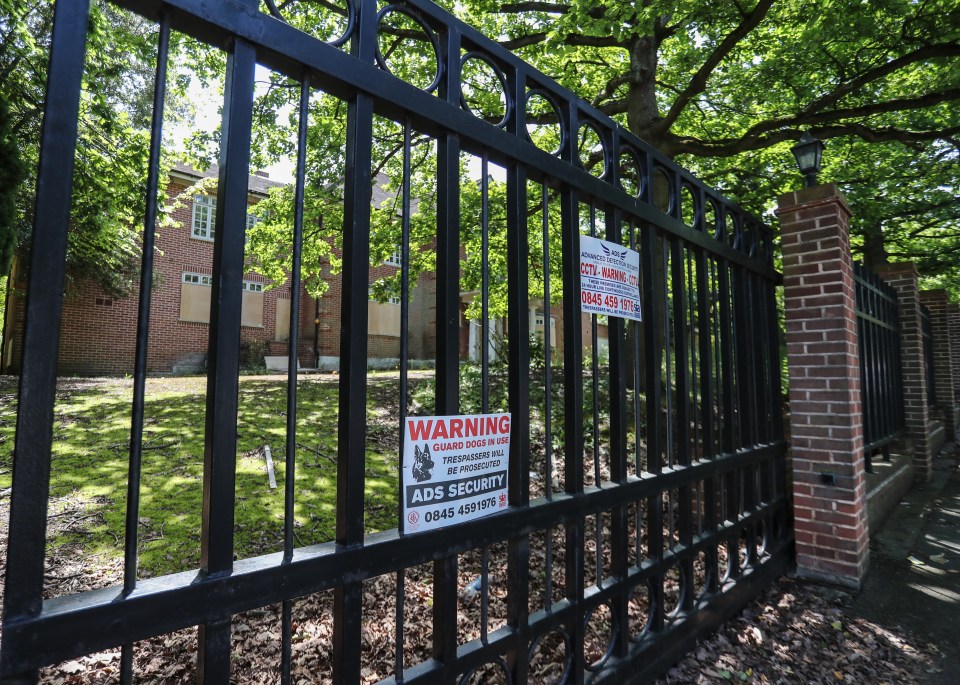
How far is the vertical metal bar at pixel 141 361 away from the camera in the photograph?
1086mm

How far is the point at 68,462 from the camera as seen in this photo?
420cm

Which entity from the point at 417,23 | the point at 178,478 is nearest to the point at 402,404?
the point at 417,23

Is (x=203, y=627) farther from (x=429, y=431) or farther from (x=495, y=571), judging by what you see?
(x=495, y=571)

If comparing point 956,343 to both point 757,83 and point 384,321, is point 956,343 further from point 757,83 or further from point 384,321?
point 384,321

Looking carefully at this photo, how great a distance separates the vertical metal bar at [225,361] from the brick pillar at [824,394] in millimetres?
4185

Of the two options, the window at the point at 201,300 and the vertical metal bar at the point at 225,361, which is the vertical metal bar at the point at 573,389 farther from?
the window at the point at 201,300

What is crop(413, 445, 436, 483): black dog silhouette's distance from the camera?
5.25ft

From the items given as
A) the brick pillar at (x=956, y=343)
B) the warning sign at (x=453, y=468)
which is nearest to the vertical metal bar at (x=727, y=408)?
the warning sign at (x=453, y=468)

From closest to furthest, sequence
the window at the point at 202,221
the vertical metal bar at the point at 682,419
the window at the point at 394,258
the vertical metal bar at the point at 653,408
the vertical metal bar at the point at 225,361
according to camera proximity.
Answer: the vertical metal bar at the point at 225,361
the vertical metal bar at the point at 653,408
the vertical metal bar at the point at 682,419
the window at the point at 394,258
the window at the point at 202,221

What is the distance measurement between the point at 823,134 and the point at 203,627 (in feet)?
29.1

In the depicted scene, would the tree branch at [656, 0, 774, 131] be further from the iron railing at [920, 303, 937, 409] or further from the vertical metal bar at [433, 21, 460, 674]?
the iron railing at [920, 303, 937, 409]

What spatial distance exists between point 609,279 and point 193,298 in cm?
1731

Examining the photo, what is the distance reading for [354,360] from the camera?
1459mm

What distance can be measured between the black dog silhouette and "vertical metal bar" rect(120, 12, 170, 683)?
740 millimetres
